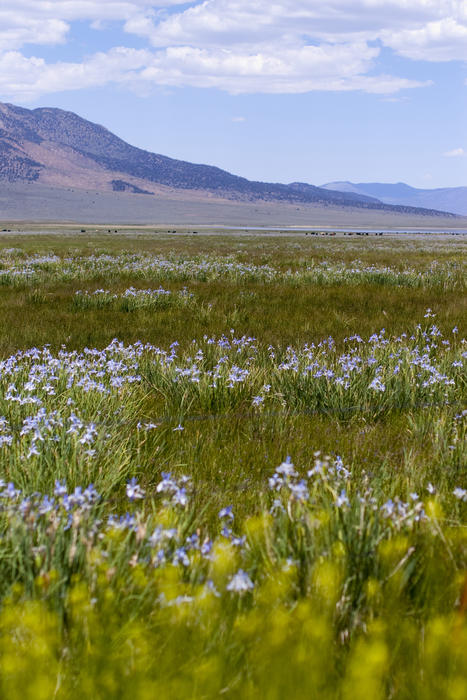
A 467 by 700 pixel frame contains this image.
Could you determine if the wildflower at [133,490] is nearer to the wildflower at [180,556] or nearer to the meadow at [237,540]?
the meadow at [237,540]

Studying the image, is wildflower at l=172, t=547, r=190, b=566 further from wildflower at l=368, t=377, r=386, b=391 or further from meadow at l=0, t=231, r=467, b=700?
wildflower at l=368, t=377, r=386, b=391

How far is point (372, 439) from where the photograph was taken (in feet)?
13.8

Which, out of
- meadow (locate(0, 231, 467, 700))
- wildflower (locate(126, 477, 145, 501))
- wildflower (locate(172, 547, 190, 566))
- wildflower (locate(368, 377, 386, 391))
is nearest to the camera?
meadow (locate(0, 231, 467, 700))

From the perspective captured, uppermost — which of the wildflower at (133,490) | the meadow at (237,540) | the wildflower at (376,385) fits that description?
the wildflower at (133,490)

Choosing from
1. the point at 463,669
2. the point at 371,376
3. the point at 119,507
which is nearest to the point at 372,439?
the point at 371,376

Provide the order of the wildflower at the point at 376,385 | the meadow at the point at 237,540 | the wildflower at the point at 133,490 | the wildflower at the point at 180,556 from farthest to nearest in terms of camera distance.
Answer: the wildflower at the point at 376,385
the wildflower at the point at 133,490
the wildflower at the point at 180,556
the meadow at the point at 237,540

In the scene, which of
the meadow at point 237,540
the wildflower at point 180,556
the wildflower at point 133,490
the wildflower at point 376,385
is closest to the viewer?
the meadow at point 237,540

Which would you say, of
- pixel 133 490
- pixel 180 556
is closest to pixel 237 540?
pixel 180 556

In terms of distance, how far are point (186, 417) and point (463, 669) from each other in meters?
3.16

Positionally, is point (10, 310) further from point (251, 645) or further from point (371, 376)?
point (251, 645)

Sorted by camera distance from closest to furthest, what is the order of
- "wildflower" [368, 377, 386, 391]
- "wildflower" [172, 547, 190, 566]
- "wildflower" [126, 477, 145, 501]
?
"wildflower" [172, 547, 190, 566] → "wildflower" [126, 477, 145, 501] → "wildflower" [368, 377, 386, 391]

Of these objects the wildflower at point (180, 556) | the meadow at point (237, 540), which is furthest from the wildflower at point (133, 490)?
the wildflower at point (180, 556)

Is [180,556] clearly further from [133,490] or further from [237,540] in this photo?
[133,490]

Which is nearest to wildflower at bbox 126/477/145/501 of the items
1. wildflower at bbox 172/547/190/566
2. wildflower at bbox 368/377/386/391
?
wildflower at bbox 172/547/190/566
